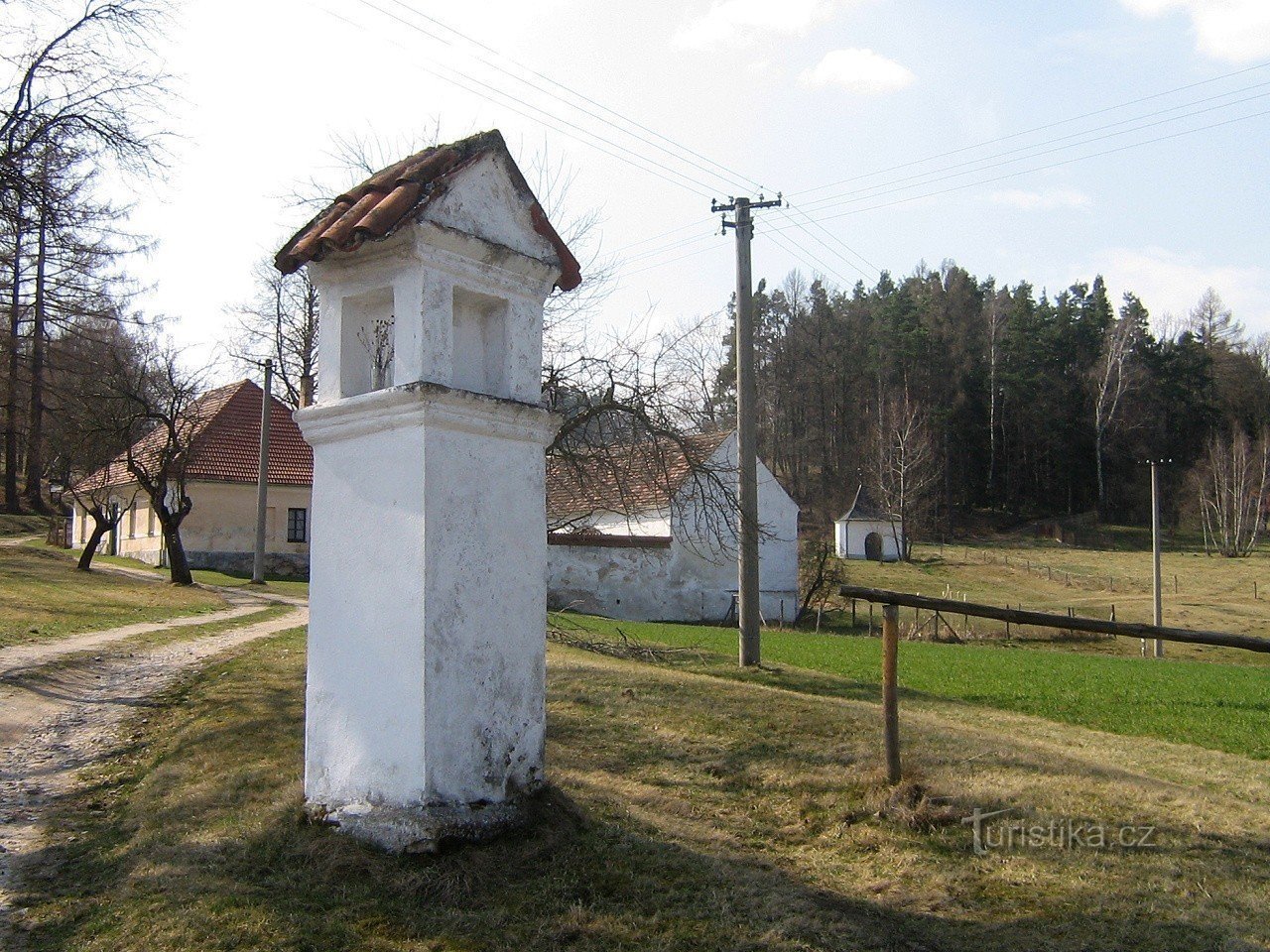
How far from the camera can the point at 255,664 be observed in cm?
1161

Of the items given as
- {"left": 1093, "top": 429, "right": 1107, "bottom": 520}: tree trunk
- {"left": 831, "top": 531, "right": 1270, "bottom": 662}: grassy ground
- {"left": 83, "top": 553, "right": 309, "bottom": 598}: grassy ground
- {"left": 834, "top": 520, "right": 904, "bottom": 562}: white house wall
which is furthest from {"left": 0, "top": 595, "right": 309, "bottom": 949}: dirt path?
{"left": 1093, "top": 429, "right": 1107, "bottom": 520}: tree trunk

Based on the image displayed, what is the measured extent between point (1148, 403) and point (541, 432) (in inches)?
3050

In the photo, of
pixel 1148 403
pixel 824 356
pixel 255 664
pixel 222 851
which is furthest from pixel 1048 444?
pixel 222 851

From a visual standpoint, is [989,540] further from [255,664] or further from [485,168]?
[485,168]

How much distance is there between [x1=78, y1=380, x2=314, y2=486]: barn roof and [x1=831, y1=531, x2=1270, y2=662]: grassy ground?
798 inches

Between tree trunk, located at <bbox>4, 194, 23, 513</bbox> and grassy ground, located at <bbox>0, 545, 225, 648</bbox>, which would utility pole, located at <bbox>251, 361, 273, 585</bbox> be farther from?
tree trunk, located at <bbox>4, 194, 23, 513</bbox>

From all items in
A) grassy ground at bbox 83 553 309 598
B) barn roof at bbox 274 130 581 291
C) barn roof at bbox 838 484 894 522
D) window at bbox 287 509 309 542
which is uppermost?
barn roof at bbox 274 130 581 291

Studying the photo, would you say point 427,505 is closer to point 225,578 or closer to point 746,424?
point 746,424

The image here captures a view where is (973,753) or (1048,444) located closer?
(973,753)

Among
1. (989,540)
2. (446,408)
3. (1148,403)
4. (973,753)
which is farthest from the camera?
(1148,403)

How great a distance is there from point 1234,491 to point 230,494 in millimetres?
57113

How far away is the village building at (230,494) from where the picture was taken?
33.2 meters

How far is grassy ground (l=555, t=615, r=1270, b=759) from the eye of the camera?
463 inches

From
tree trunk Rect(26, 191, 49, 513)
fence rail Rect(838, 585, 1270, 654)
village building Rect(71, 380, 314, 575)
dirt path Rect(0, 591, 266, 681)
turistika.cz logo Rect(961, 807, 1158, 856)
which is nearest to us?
turistika.cz logo Rect(961, 807, 1158, 856)
